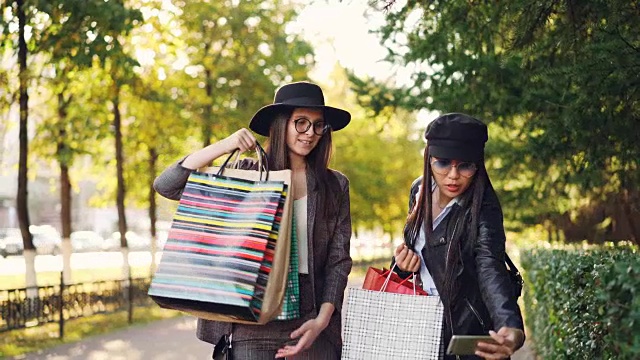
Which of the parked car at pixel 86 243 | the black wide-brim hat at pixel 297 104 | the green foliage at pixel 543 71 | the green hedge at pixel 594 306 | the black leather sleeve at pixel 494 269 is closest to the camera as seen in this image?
the green hedge at pixel 594 306

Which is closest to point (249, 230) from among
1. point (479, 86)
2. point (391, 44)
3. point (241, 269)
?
point (241, 269)

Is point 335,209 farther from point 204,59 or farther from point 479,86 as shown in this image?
point 204,59

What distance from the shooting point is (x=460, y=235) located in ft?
13.7

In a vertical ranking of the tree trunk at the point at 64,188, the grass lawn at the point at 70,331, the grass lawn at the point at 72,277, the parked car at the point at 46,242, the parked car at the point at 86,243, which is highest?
the tree trunk at the point at 64,188

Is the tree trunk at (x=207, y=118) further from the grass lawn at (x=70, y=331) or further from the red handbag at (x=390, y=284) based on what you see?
the red handbag at (x=390, y=284)

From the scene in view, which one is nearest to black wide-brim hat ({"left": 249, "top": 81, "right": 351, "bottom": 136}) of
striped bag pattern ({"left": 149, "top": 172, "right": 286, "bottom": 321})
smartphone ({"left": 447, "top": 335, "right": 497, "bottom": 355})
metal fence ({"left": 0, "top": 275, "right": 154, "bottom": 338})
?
striped bag pattern ({"left": 149, "top": 172, "right": 286, "bottom": 321})

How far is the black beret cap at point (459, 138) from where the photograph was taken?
13.7 feet

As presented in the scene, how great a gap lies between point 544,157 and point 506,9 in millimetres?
3336

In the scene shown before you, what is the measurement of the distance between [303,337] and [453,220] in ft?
2.48

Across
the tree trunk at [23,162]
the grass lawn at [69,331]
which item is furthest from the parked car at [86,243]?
the tree trunk at [23,162]

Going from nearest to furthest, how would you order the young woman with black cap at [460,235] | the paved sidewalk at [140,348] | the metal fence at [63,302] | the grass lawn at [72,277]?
the young woman with black cap at [460,235] → the paved sidewalk at [140,348] → the metal fence at [63,302] → the grass lawn at [72,277]

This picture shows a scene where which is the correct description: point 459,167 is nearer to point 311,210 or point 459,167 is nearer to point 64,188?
point 311,210

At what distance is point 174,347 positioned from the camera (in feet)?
53.9

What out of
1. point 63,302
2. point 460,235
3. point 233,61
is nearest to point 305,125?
point 460,235
